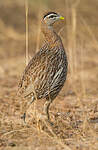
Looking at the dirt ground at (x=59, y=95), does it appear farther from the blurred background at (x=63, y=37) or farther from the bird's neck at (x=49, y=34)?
the bird's neck at (x=49, y=34)

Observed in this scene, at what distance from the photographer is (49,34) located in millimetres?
6148

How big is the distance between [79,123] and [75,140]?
892 mm

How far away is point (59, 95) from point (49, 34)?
1.92m

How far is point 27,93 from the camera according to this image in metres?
5.59

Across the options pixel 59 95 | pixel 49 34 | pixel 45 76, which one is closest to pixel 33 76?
pixel 45 76

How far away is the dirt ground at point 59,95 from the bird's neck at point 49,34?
18 cm

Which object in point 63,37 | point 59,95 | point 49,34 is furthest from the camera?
point 63,37

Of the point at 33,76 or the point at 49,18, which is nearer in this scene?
the point at 33,76

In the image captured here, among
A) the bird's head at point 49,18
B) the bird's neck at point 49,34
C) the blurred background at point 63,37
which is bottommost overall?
the bird's neck at point 49,34

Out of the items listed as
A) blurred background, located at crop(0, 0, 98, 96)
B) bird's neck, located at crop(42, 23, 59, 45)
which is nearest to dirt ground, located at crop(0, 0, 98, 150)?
blurred background, located at crop(0, 0, 98, 96)

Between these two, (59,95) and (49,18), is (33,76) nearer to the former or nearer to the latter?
(49,18)

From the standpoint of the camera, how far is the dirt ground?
16.4 ft

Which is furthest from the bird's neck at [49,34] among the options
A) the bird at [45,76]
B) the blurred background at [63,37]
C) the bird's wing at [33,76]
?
the blurred background at [63,37]

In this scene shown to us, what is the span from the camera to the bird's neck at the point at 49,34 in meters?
6.07
